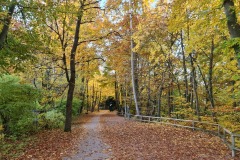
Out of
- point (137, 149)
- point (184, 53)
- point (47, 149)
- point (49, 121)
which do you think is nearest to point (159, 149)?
point (137, 149)

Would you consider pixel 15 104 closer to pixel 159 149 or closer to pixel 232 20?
pixel 159 149

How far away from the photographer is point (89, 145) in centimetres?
1009

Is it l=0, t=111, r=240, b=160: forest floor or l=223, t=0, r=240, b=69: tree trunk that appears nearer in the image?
l=223, t=0, r=240, b=69: tree trunk

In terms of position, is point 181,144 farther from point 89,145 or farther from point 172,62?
point 172,62

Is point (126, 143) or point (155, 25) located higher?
point (155, 25)

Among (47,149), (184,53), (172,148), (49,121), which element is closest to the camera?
(172,148)

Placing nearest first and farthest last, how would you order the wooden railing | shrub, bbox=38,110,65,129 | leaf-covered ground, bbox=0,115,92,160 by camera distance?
the wooden railing
leaf-covered ground, bbox=0,115,92,160
shrub, bbox=38,110,65,129

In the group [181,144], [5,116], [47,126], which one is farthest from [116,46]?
[181,144]

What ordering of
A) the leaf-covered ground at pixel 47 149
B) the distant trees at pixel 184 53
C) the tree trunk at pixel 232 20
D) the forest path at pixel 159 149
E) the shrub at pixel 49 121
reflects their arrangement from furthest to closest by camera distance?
1. the shrub at pixel 49 121
2. the distant trees at pixel 184 53
3. the leaf-covered ground at pixel 47 149
4. the forest path at pixel 159 149
5. the tree trunk at pixel 232 20

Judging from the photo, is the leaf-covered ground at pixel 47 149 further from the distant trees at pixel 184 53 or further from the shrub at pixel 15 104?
the distant trees at pixel 184 53

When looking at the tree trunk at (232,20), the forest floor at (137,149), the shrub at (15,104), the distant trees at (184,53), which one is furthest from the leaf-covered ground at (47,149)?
the tree trunk at (232,20)

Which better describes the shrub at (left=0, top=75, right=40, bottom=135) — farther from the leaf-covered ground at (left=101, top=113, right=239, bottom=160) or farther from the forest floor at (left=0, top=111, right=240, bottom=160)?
the leaf-covered ground at (left=101, top=113, right=239, bottom=160)

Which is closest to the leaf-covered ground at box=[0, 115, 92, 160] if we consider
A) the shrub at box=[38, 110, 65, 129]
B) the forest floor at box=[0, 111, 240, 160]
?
the forest floor at box=[0, 111, 240, 160]

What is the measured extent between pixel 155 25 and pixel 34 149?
13292 mm
